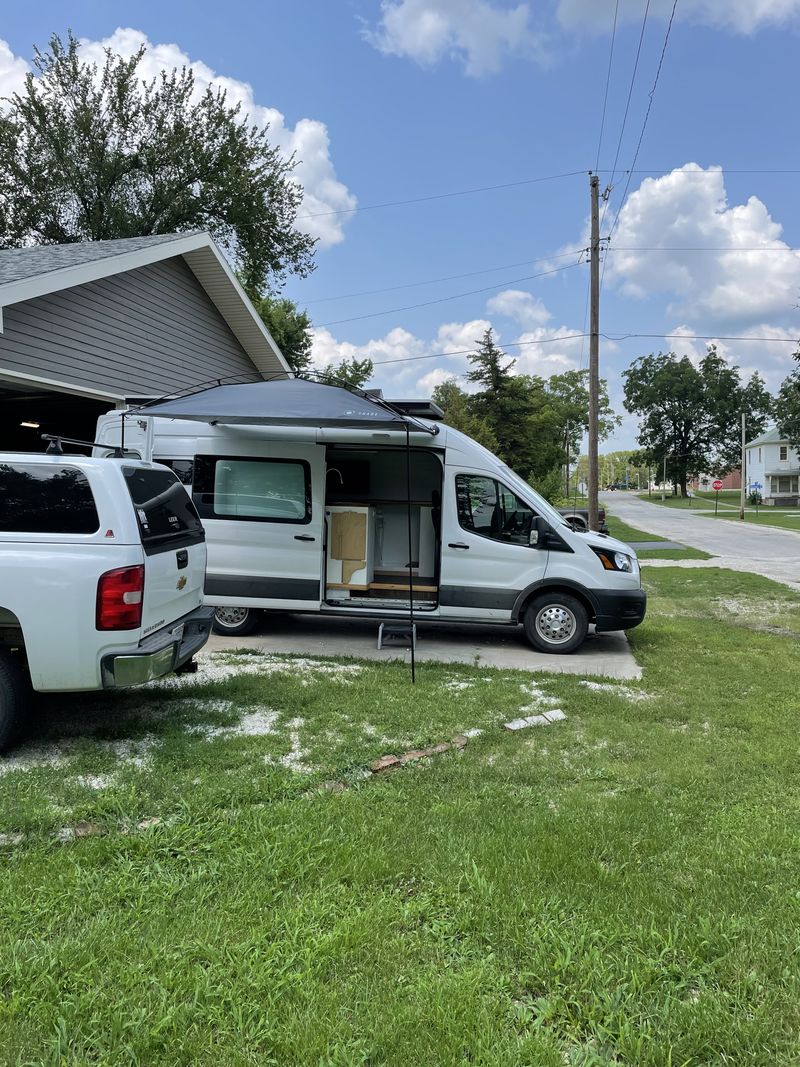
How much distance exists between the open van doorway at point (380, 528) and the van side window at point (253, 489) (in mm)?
358

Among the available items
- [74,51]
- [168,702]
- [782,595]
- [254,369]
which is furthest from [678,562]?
[74,51]

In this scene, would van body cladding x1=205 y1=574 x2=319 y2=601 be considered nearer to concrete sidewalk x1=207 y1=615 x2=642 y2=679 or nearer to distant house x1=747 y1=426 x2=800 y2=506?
concrete sidewalk x1=207 y1=615 x2=642 y2=679

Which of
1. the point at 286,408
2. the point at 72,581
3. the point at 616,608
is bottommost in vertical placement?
the point at 616,608

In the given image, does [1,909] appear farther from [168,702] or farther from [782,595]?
[782,595]

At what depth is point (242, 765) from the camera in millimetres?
4023

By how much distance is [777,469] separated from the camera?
68.6 metres

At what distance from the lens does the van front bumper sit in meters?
7.23

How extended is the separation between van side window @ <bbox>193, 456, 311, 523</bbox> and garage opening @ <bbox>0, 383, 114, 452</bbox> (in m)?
3.52

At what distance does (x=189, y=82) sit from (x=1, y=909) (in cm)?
2914

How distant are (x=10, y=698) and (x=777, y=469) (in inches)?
3003

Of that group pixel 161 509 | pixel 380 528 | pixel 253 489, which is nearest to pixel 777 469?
pixel 380 528

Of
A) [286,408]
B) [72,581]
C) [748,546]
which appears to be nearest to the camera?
[72,581]

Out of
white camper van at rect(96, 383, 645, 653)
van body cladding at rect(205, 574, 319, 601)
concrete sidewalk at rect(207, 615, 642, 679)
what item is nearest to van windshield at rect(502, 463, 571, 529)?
white camper van at rect(96, 383, 645, 653)

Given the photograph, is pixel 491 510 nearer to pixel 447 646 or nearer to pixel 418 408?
pixel 418 408
